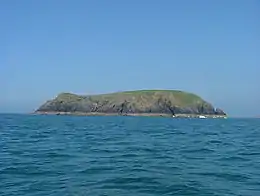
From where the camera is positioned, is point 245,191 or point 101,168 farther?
point 101,168

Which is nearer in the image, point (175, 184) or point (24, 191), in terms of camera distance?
point (24, 191)

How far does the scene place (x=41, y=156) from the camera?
26.3 meters

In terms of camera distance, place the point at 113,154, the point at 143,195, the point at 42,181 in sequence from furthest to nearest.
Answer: the point at 113,154 < the point at 42,181 < the point at 143,195

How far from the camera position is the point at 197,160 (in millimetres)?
25141

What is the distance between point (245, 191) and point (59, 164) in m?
10.3

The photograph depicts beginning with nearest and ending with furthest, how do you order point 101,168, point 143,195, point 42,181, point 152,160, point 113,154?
point 143,195 < point 42,181 < point 101,168 < point 152,160 < point 113,154

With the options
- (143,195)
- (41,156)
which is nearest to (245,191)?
(143,195)

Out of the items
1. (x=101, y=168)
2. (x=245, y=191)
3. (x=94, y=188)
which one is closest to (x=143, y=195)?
(x=94, y=188)

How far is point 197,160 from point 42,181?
10546 mm

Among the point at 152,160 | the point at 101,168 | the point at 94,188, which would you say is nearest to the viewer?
the point at 94,188

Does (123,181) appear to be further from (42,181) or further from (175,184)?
(42,181)

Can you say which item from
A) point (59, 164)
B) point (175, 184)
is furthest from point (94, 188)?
point (59, 164)

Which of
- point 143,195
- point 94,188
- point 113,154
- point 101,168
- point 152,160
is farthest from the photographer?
point 113,154

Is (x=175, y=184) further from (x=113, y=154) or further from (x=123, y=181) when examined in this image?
(x=113, y=154)
